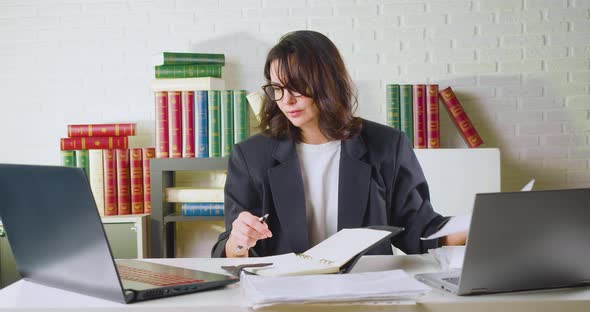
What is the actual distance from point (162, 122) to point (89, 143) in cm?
41

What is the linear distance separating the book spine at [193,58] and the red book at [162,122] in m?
0.17

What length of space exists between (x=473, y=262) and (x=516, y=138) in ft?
8.40

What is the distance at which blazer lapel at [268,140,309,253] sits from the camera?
1.77m

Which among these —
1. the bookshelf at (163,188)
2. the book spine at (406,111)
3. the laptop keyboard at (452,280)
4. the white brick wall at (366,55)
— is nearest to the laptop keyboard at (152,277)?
the laptop keyboard at (452,280)

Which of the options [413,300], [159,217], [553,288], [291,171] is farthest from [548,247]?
[159,217]

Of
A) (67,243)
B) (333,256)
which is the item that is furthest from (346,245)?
(67,243)

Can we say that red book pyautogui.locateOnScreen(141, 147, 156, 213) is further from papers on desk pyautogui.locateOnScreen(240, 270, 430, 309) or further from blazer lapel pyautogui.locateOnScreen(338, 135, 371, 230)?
papers on desk pyautogui.locateOnScreen(240, 270, 430, 309)

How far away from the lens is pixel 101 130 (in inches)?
128

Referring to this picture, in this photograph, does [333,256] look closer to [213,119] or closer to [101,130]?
[213,119]

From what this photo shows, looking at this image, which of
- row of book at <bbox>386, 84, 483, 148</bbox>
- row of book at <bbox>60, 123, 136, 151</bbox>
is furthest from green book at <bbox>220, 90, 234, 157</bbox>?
row of book at <bbox>386, 84, 483, 148</bbox>

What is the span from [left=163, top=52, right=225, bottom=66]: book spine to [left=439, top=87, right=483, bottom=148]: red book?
3.75 feet

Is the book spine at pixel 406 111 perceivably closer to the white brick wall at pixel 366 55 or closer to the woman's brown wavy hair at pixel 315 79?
the white brick wall at pixel 366 55

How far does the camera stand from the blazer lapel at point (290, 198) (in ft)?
5.79

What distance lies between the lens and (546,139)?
335 centimetres
